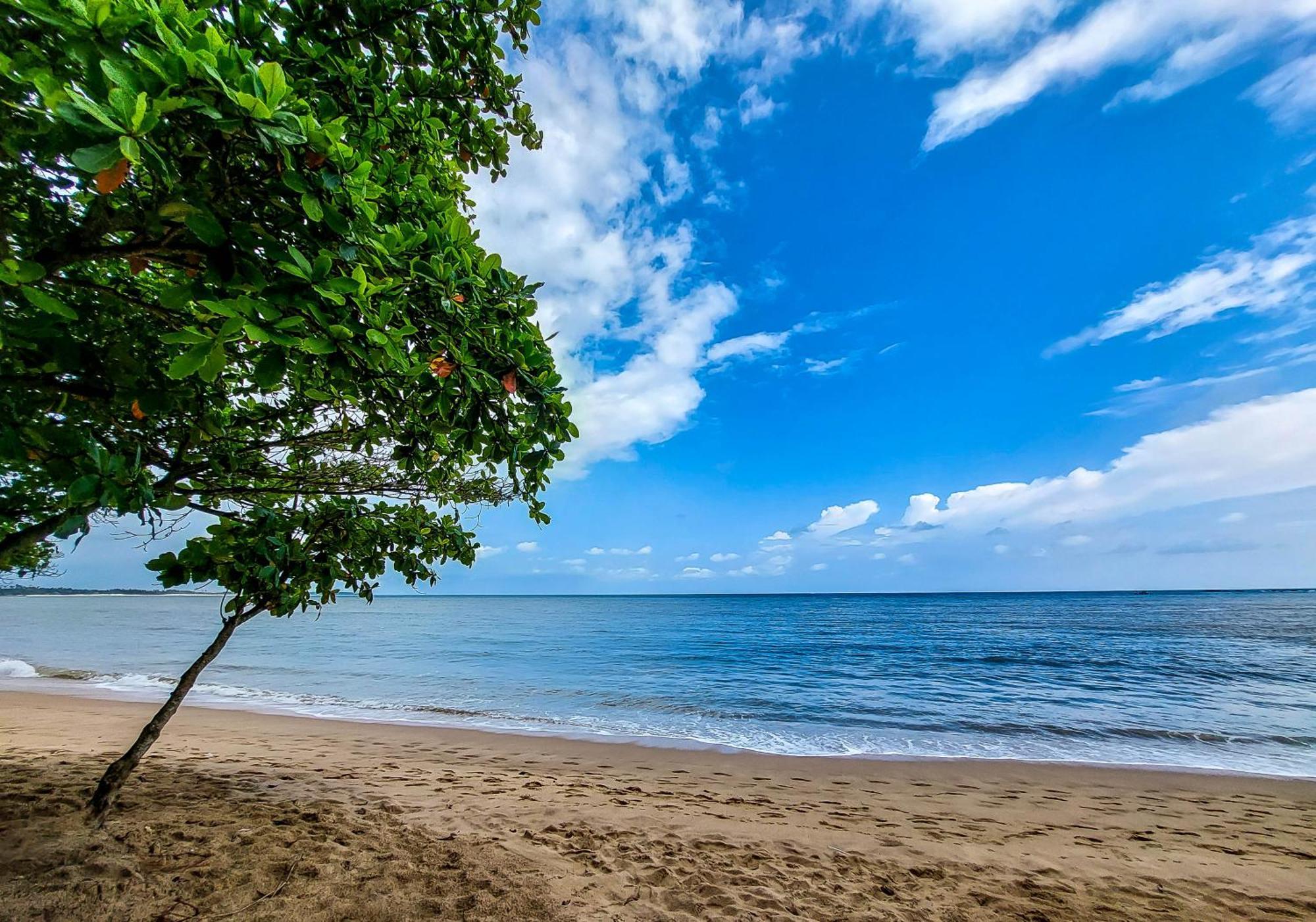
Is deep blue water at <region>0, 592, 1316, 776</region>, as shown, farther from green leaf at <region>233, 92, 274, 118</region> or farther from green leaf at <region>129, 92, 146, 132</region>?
green leaf at <region>129, 92, 146, 132</region>

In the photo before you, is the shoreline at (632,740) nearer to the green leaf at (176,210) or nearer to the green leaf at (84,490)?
the green leaf at (84,490)

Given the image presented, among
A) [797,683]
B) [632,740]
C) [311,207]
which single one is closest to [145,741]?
[311,207]

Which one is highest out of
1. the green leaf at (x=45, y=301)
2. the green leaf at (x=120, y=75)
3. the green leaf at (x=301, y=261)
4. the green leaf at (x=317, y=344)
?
the green leaf at (x=120, y=75)

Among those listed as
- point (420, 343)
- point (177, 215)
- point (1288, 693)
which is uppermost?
point (177, 215)

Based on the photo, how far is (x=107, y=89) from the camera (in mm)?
1277

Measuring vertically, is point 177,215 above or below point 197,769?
above

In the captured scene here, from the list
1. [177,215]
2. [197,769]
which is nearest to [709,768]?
[197,769]

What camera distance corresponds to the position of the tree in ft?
4.46

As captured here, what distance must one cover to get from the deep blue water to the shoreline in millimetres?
211

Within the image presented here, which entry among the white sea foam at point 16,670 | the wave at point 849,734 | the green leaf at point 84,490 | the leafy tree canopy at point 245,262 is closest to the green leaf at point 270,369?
the leafy tree canopy at point 245,262

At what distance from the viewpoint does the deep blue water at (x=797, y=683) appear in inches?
415

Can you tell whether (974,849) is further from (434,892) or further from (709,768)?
(434,892)

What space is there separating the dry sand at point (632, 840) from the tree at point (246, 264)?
1.89 metres

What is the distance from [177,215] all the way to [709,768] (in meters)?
8.59
